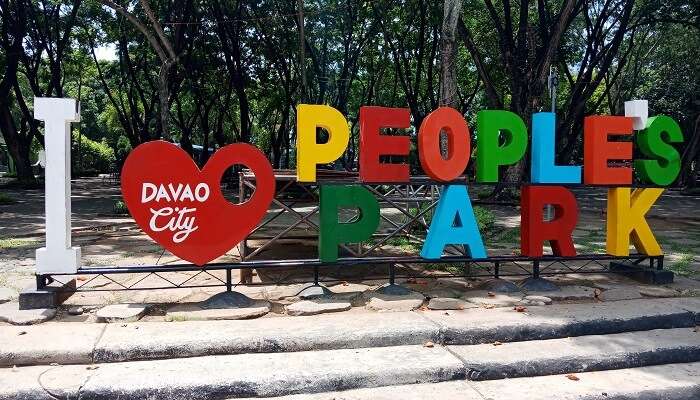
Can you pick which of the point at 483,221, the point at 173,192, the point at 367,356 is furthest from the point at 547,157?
the point at 483,221

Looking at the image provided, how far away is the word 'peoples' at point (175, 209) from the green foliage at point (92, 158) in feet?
151

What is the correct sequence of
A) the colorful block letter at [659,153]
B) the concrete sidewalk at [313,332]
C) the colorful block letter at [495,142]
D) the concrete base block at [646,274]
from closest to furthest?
1. the concrete sidewalk at [313,332]
2. the colorful block letter at [495,142]
3. the colorful block letter at [659,153]
4. the concrete base block at [646,274]

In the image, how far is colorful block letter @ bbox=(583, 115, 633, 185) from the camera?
6.59 m

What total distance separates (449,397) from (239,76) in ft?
74.1

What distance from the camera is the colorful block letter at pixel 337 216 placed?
6.08m

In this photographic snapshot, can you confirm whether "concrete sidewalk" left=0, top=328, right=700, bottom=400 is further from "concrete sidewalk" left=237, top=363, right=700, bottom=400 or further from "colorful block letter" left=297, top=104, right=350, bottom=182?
"colorful block letter" left=297, top=104, right=350, bottom=182

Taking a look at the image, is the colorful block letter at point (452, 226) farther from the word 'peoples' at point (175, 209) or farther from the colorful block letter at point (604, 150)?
the word 'peoples' at point (175, 209)

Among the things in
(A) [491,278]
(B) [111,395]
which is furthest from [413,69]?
(B) [111,395]

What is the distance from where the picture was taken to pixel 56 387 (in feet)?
12.8

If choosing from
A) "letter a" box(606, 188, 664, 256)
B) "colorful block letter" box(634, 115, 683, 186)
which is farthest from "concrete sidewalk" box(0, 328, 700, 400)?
"colorful block letter" box(634, 115, 683, 186)

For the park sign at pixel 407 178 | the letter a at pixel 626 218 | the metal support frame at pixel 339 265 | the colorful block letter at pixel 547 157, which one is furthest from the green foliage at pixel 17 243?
the letter a at pixel 626 218

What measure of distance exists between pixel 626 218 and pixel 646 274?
3.05ft

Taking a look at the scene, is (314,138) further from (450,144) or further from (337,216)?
(450,144)

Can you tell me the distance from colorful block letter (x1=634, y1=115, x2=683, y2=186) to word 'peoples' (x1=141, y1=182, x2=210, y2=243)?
545 centimetres
